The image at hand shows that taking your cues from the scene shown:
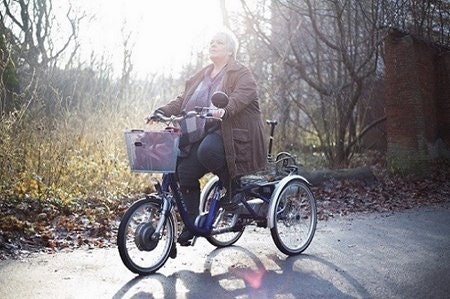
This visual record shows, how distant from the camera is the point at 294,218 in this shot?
18.1 feet

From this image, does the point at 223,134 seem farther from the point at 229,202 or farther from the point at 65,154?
the point at 65,154

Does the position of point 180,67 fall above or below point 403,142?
above

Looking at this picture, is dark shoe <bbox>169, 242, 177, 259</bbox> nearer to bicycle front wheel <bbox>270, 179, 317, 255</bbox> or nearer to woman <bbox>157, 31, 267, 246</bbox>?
woman <bbox>157, 31, 267, 246</bbox>

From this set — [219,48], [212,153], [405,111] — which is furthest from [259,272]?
[405,111]

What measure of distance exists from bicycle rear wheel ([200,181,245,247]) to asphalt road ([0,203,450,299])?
0.09 metres

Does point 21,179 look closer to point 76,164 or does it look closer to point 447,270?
point 76,164

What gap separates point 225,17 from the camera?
14.5 metres

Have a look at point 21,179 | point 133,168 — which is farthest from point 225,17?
point 133,168

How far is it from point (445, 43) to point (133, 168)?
40.6 feet

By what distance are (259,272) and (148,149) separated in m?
1.36

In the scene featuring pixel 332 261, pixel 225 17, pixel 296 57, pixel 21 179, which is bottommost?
pixel 332 261

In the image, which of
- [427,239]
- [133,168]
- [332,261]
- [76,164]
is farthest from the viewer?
[76,164]

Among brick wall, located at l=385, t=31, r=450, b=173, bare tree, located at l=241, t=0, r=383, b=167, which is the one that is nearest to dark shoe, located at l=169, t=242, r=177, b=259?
brick wall, located at l=385, t=31, r=450, b=173

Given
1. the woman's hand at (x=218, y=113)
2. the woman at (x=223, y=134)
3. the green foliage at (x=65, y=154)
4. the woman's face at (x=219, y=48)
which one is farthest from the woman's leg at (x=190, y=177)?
the green foliage at (x=65, y=154)
